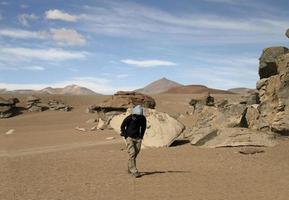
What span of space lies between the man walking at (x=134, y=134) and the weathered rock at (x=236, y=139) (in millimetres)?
6925

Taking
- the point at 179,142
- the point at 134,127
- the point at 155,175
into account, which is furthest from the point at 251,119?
the point at 134,127

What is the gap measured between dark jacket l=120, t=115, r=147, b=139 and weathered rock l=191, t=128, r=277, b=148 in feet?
22.6

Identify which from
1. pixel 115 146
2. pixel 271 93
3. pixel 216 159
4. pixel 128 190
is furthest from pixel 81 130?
pixel 128 190

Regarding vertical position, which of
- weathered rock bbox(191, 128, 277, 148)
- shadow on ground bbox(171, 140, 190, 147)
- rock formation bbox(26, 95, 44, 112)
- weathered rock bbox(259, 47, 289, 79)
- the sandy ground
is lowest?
the sandy ground

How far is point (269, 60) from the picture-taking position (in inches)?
990

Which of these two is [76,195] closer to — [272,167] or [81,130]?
[272,167]

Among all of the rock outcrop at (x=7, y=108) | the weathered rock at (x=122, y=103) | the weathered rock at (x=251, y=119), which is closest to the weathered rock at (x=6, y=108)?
the rock outcrop at (x=7, y=108)

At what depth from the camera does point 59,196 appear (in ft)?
40.7

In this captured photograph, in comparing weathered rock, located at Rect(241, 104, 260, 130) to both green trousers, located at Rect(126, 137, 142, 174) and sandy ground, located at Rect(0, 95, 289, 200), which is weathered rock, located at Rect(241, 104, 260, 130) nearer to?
sandy ground, located at Rect(0, 95, 289, 200)

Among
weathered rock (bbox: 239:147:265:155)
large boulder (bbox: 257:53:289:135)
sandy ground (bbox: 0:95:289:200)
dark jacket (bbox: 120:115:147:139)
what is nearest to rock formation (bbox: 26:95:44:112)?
sandy ground (bbox: 0:95:289:200)

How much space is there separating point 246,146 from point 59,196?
1057 cm

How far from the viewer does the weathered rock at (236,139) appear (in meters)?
21.0

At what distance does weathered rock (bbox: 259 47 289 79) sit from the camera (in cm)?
2498

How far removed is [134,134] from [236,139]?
24.9 feet
